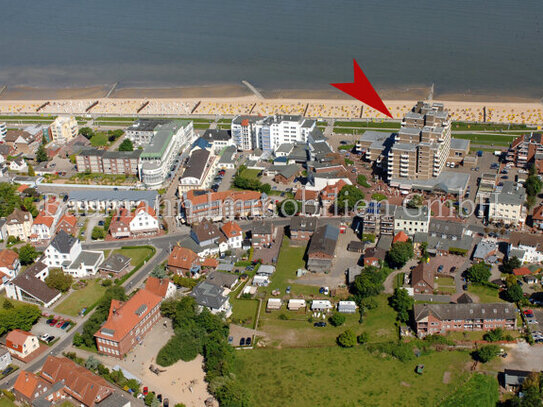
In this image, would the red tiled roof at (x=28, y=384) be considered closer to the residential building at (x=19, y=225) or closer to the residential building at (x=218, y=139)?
the residential building at (x=19, y=225)

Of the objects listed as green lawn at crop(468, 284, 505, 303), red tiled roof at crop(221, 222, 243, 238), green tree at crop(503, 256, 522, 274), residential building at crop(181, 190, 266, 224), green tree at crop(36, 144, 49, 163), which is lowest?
green lawn at crop(468, 284, 505, 303)

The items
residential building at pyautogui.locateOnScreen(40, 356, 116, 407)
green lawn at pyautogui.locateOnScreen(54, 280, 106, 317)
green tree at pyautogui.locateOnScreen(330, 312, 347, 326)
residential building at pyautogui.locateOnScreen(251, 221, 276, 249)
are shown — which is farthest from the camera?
residential building at pyautogui.locateOnScreen(251, 221, 276, 249)

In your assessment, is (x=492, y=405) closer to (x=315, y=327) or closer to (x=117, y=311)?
(x=315, y=327)

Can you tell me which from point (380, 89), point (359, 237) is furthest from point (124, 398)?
point (380, 89)

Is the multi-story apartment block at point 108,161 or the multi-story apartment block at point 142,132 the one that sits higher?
the multi-story apartment block at point 142,132

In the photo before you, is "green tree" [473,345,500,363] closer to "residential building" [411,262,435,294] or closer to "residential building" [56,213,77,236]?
"residential building" [411,262,435,294]

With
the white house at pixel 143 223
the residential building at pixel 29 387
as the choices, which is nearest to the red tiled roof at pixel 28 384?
the residential building at pixel 29 387

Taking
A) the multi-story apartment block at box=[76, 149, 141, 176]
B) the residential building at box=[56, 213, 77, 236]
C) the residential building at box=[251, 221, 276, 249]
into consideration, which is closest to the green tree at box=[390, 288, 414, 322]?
the residential building at box=[251, 221, 276, 249]
